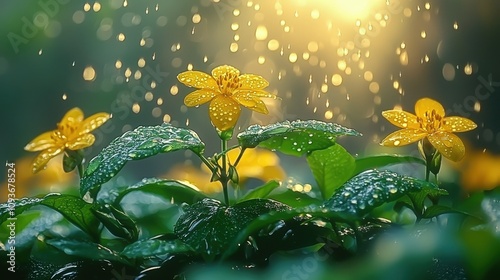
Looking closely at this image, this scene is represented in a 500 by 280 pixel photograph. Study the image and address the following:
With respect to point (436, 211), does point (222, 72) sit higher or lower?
higher

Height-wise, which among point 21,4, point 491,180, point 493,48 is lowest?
point 491,180

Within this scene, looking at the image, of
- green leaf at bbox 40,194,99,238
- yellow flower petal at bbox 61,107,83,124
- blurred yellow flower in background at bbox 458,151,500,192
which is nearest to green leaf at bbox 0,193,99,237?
green leaf at bbox 40,194,99,238

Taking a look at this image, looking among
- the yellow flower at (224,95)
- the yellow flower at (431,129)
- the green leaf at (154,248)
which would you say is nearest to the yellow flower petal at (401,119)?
the yellow flower at (431,129)

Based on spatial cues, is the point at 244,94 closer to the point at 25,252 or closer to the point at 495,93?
the point at 25,252

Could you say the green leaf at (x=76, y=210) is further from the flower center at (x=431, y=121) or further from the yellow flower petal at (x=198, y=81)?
the flower center at (x=431, y=121)

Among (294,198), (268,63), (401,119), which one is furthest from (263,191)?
(268,63)

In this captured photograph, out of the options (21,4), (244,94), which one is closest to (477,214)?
(244,94)

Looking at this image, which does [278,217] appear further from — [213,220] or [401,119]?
[401,119]
